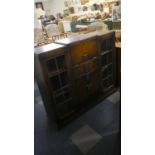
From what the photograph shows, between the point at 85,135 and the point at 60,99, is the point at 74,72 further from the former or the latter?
the point at 85,135

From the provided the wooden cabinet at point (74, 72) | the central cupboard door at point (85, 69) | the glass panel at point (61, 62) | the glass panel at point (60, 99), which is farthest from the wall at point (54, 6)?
the glass panel at point (60, 99)

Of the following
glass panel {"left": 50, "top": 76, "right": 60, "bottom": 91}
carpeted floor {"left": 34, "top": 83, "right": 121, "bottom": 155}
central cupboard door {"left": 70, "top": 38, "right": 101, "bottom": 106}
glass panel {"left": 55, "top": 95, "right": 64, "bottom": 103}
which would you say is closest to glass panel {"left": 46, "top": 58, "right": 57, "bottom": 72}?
glass panel {"left": 50, "top": 76, "right": 60, "bottom": 91}

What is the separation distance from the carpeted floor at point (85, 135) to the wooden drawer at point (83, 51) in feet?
2.56

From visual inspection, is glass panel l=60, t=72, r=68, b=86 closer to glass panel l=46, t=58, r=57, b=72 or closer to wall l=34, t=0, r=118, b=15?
glass panel l=46, t=58, r=57, b=72

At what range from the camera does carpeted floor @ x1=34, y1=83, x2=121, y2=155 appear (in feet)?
5.26

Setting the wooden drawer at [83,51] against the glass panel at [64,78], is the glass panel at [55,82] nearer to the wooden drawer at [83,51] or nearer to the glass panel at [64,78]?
the glass panel at [64,78]

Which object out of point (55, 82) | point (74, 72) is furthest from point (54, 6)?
point (55, 82)

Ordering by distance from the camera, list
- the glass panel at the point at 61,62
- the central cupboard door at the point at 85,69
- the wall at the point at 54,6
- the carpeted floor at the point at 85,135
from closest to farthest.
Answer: the carpeted floor at the point at 85,135, the glass panel at the point at 61,62, the central cupboard door at the point at 85,69, the wall at the point at 54,6

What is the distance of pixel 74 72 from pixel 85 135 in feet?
2.56

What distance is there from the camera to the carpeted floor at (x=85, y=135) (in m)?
A: 1.60
